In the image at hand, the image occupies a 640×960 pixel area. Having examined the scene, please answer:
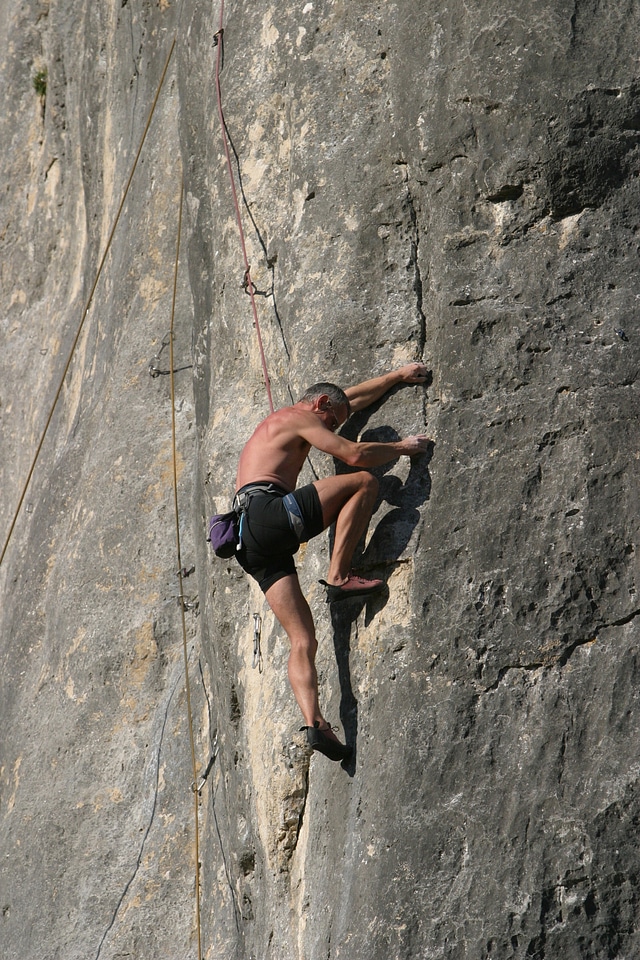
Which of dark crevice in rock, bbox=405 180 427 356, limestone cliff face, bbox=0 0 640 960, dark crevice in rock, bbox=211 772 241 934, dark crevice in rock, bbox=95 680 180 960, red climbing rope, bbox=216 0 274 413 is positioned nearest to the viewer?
limestone cliff face, bbox=0 0 640 960

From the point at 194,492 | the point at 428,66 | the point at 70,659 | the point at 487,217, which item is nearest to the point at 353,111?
the point at 428,66

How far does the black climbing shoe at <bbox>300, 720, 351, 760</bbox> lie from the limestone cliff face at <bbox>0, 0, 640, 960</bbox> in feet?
0.29

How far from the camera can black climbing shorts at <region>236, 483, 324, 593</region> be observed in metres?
6.04

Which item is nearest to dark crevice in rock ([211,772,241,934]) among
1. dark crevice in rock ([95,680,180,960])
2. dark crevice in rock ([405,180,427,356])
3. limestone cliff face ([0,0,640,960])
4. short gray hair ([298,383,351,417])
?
limestone cliff face ([0,0,640,960])

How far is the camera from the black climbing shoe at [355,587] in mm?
5953

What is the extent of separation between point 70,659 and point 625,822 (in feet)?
14.7

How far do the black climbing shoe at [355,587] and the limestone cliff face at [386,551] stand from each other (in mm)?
71

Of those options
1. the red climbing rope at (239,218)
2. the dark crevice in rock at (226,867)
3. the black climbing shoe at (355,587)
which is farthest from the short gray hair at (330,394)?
the dark crevice in rock at (226,867)

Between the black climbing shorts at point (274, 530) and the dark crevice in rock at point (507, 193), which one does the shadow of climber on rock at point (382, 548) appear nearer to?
the black climbing shorts at point (274, 530)

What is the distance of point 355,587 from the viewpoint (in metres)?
5.99

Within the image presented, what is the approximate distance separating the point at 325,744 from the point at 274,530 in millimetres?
1072

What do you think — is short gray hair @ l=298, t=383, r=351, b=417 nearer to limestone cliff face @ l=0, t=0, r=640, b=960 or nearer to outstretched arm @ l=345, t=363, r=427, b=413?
outstretched arm @ l=345, t=363, r=427, b=413

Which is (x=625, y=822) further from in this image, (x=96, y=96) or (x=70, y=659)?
(x=96, y=96)

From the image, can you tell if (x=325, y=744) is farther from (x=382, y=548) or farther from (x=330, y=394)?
(x=330, y=394)
